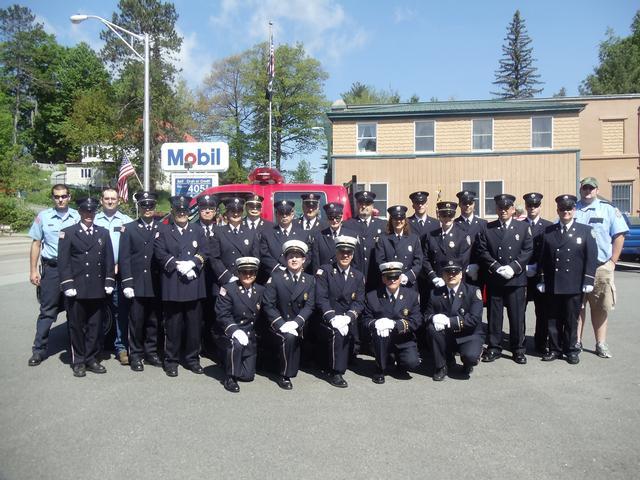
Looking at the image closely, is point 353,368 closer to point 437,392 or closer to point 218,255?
point 437,392

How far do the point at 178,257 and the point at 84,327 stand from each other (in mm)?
1263

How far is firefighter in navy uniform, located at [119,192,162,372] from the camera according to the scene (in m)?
6.22

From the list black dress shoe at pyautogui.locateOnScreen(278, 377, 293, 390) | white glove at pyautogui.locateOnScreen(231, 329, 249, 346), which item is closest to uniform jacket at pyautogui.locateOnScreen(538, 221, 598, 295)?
black dress shoe at pyautogui.locateOnScreen(278, 377, 293, 390)

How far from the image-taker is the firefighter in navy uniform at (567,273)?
647 cm

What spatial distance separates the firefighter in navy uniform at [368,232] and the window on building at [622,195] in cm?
2667

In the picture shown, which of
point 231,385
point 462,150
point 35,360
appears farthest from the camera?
point 462,150

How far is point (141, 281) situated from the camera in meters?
6.23

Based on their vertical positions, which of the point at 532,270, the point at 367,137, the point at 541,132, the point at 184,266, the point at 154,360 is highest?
the point at 541,132

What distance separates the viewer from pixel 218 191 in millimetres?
9062

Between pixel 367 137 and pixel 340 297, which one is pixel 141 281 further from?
pixel 367 137

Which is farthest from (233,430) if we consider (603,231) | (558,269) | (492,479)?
(603,231)

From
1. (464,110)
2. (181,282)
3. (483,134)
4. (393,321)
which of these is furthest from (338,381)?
(483,134)

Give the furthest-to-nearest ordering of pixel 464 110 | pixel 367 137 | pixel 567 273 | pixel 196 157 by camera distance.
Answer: pixel 367 137, pixel 464 110, pixel 196 157, pixel 567 273

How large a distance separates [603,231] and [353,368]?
3.46m
